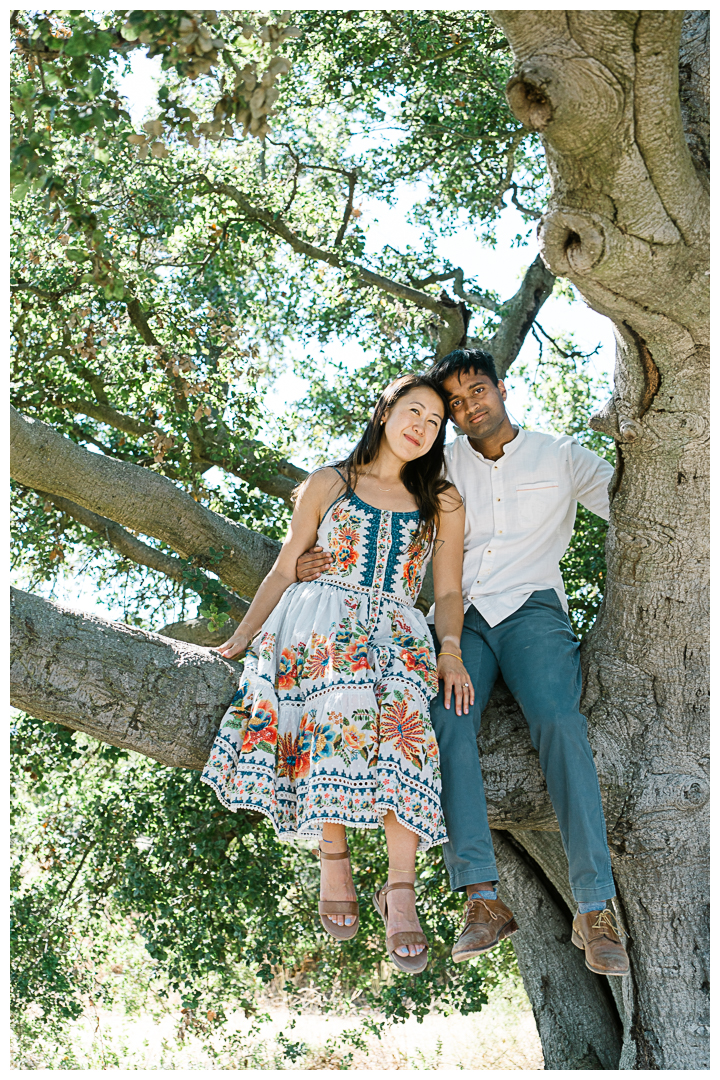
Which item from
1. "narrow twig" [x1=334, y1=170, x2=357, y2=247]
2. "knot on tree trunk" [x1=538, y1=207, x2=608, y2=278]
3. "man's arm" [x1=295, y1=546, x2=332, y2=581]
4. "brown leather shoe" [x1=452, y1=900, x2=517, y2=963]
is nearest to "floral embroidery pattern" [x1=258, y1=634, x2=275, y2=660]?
"man's arm" [x1=295, y1=546, x2=332, y2=581]

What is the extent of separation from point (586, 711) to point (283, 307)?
5571 mm

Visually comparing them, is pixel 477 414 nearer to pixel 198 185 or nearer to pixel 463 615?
pixel 463 615

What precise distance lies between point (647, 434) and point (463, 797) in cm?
137

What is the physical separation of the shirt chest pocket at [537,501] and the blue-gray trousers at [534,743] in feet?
1.23

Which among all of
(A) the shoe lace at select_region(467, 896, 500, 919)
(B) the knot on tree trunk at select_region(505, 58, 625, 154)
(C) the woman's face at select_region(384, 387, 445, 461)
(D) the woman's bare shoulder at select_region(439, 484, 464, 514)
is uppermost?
(B) the knot on tree trunk at select_region(505, 58, 625, 154)

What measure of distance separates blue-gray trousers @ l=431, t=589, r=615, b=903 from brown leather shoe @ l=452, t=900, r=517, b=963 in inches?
3.8

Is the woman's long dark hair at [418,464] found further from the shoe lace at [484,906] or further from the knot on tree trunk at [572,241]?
the shoe lace at [484,906]

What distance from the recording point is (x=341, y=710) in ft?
10.4

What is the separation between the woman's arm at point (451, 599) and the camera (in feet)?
11.0

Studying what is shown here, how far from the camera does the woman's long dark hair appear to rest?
3.72 meters

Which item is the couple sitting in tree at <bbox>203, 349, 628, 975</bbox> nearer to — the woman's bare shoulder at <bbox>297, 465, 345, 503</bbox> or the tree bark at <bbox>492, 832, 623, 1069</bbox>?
the woman's bare shoulder at <bbox>297, 465, 345, 503</bbox>

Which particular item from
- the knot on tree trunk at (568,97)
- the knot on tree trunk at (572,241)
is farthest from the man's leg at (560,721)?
the knot on tree trunk at (568,97)

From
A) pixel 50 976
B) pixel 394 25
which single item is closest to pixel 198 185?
pixel 394 25

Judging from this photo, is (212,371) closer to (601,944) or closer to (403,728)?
(403,728)
